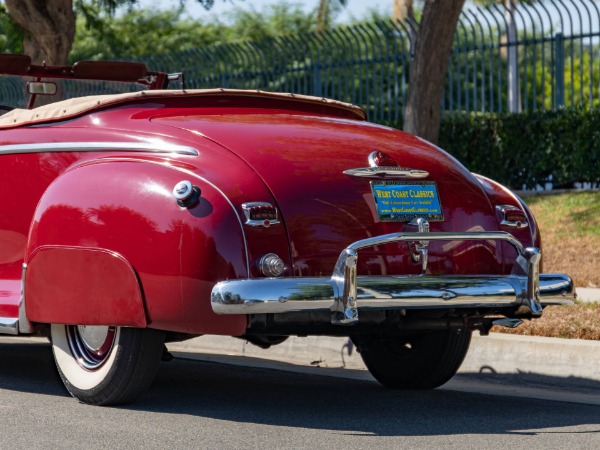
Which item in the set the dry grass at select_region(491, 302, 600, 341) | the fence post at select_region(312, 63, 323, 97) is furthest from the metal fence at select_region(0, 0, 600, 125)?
the dry grass at select_region(491, 302, 600, 341)

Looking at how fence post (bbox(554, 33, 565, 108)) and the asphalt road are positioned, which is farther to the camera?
fence post (bbox(554, 33, 565, 108))

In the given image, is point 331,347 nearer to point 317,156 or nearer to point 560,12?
point 317,156

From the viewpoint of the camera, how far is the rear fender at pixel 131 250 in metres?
5.29

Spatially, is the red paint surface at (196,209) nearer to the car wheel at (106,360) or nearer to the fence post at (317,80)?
the car wheel at (106,360)

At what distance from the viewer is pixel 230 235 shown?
5.27 metres

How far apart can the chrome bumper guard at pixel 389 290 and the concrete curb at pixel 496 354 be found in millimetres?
1101

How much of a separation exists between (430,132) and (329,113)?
272 inches

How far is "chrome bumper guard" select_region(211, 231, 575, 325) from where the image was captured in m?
5.16

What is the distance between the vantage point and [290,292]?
515cm

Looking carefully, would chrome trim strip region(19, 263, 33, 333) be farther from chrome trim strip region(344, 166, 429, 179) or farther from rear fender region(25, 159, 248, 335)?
chrome trim strip region(344, 166, 429, 179)

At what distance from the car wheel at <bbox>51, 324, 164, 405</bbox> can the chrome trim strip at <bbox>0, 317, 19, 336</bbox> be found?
0.59 ft

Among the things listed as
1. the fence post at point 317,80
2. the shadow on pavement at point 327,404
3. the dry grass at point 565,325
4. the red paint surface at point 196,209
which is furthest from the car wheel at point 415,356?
the fence post at point 317,80

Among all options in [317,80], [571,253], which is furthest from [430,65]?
[317,80]

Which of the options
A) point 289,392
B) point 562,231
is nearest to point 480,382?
point 289,392
